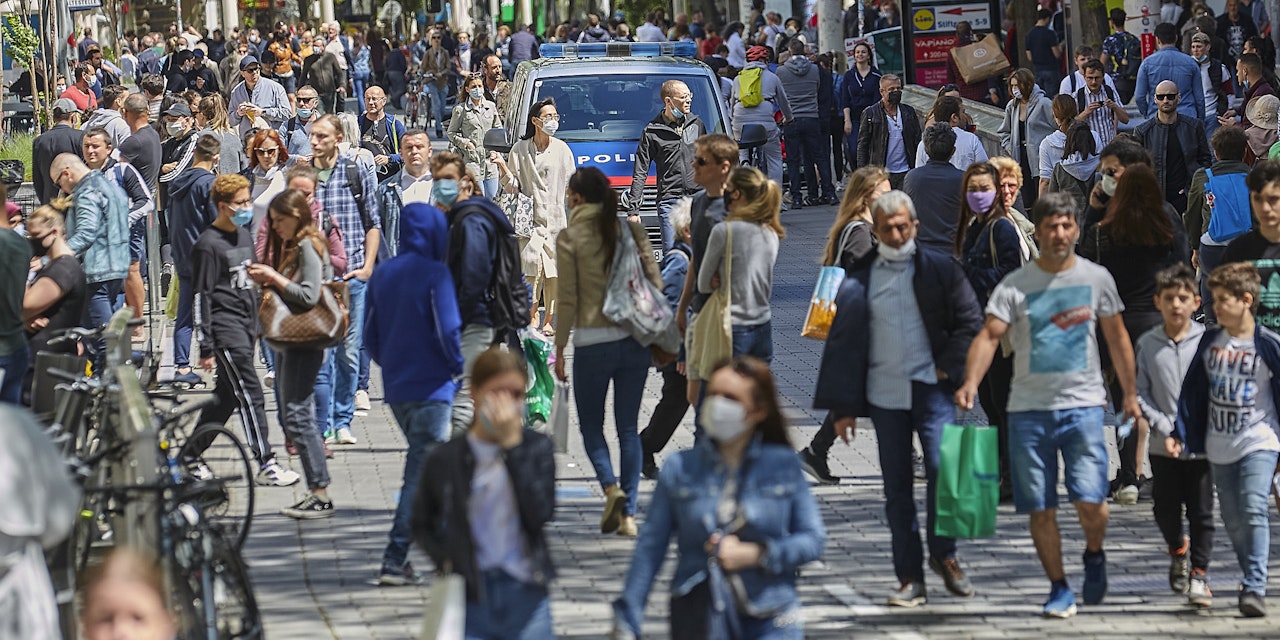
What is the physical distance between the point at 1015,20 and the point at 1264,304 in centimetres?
2457

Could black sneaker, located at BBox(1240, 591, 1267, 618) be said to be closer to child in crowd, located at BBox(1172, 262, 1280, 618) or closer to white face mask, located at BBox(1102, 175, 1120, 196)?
child in crowd, located at BBox(1172, 262, 1280, 618)

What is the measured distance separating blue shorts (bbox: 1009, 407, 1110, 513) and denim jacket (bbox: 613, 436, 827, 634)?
250cm

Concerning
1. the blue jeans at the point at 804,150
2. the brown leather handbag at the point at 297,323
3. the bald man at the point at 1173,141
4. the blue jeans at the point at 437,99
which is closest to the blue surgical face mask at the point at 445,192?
the brown leather handbag at the point at 297,323

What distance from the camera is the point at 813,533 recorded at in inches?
225

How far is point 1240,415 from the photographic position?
8.18 meters

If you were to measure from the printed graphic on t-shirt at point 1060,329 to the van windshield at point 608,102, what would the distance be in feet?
35.5

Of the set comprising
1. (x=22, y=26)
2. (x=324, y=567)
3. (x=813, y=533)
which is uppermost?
(x=22, y=26)

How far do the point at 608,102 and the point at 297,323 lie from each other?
9.45 m

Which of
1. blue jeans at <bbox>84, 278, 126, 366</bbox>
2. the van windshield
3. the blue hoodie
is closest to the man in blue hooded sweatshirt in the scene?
the blue hoodie

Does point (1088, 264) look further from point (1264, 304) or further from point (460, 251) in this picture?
point (460, 251)

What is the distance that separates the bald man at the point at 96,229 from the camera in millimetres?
12750

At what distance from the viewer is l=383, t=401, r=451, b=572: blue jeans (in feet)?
28.5

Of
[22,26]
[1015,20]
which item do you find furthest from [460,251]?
[1015,20]

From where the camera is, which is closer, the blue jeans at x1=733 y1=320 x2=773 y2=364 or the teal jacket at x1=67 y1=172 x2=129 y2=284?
the blue jeans at x1=733 y1=320 x2=773 y2=364
